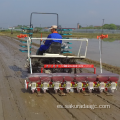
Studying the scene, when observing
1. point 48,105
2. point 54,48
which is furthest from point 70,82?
point 54,48

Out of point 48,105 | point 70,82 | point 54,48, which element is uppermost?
point 54,48

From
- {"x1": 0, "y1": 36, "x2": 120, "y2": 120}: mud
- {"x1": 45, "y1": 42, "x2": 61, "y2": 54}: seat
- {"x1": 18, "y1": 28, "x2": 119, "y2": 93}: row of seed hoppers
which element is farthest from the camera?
{"x1": 45, "y1": 42, "x2": 61, "y2": 54}: seat

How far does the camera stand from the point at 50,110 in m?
4.81

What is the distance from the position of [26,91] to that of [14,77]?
6.55 feet

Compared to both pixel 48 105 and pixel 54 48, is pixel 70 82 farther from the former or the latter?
pixel 54 48

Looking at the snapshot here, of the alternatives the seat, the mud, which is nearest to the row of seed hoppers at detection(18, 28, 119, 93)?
the mud

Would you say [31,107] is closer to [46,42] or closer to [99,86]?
A: [99,86]

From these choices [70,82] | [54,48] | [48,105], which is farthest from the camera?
[54,48]

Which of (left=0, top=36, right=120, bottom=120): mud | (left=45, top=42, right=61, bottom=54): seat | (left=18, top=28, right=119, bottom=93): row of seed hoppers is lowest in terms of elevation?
(left=0, top=36, right=120, bottom=120): mud

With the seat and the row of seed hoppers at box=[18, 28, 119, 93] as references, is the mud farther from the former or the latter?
the seat

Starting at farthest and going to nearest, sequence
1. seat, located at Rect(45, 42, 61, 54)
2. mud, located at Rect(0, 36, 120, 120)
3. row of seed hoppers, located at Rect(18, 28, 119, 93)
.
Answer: seat, located at Rect(45, 42, 61, 54) → row of seed hoppers, located at Rect(18, 28, 119, 93) → mud, located at Rect(0, 36, 120, 120)

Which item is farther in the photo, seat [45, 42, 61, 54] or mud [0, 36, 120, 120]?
seat [45, 42, 61, 54]

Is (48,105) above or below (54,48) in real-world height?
below

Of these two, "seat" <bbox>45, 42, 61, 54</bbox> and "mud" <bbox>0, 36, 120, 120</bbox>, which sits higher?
"seat" <bbox>45, 42, 61, 54</bbox>
